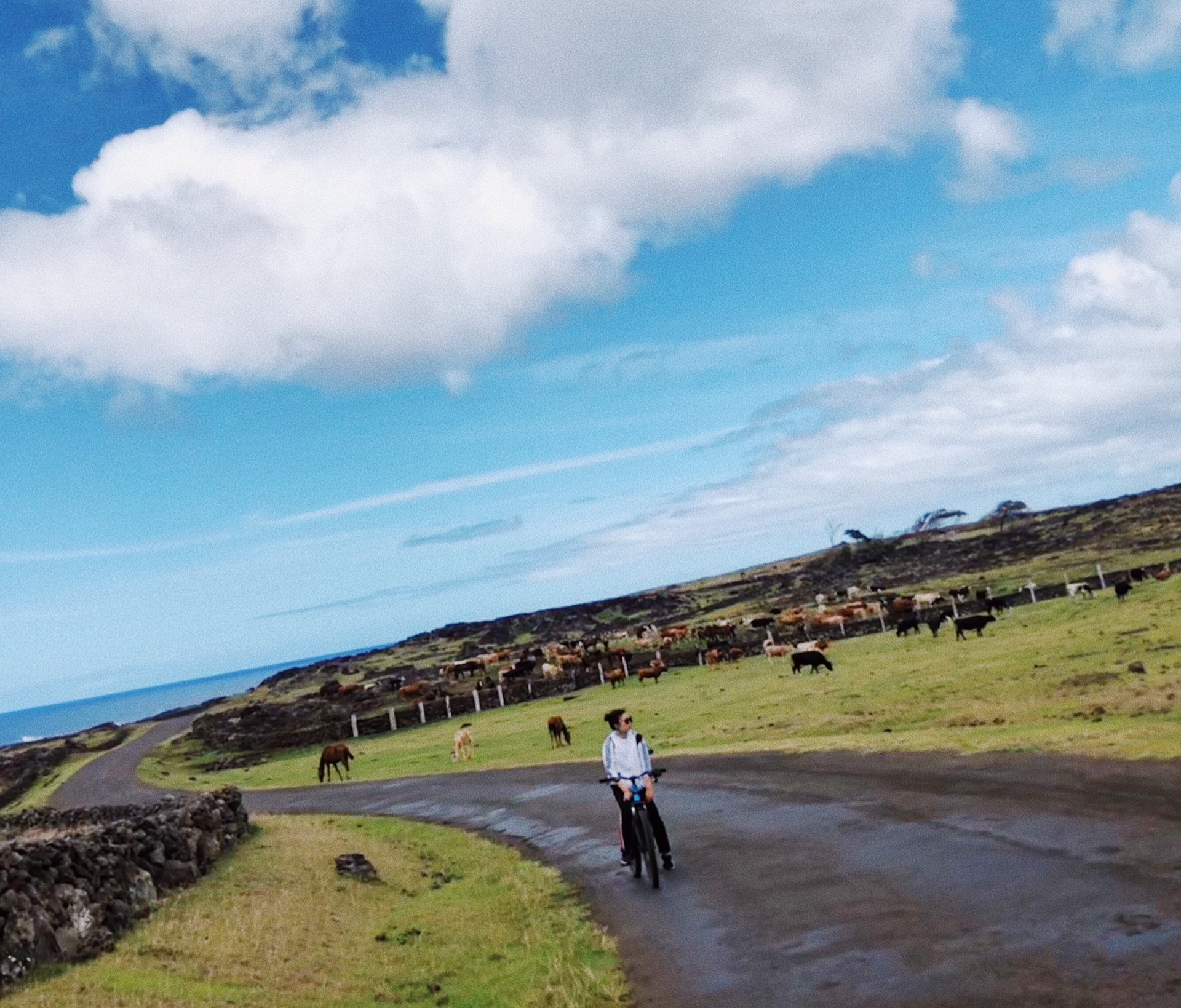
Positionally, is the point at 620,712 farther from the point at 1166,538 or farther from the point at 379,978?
the point at 1166,538

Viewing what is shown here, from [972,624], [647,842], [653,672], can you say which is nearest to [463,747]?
[653,672]

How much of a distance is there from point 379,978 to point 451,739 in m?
44.7

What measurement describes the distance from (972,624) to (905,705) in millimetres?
21121

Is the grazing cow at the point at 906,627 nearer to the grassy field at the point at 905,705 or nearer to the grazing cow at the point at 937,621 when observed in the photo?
the grazing cow at the point at 937,621

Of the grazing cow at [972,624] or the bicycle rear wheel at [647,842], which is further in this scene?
the grazing cow at [972,624]

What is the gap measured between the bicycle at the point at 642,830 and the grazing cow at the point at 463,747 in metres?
31.1

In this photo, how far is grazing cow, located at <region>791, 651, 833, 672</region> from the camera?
5166 cm

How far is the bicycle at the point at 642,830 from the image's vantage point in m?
16.3

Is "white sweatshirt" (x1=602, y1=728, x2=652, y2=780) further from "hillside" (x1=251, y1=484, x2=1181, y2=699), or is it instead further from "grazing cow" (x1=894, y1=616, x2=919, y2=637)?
"hillside" (x1=251, y1=484, x2=1181, y2=699)

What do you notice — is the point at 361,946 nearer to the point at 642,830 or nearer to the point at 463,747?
the point at 642,830

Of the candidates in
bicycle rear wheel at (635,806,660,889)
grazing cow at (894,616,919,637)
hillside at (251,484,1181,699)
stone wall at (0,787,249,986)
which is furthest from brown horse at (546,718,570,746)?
hillside at (251,484,1181,699)

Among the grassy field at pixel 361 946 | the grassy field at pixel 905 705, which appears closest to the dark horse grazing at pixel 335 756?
the grassy field at pixel 905 705

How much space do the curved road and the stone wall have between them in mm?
7391

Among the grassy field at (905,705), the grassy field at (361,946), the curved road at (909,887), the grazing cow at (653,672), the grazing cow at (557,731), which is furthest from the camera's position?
the grazing cow at (653,672)
